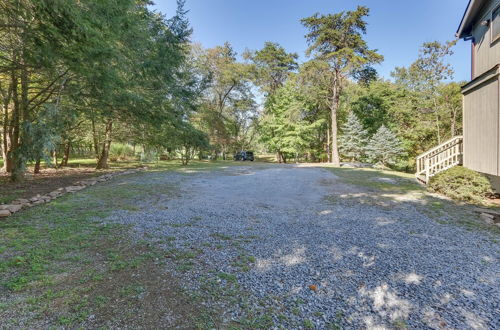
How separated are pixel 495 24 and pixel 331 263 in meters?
8.73

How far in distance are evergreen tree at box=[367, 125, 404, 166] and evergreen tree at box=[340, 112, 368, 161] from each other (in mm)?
1873

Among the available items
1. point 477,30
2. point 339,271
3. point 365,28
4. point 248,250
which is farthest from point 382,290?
point 365,28

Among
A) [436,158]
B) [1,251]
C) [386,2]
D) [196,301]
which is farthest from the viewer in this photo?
[386,2]

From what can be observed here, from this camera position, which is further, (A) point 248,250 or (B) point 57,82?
(B) point 57,82

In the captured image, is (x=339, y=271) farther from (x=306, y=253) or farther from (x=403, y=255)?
(x=403, y=255)

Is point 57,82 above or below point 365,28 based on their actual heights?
below

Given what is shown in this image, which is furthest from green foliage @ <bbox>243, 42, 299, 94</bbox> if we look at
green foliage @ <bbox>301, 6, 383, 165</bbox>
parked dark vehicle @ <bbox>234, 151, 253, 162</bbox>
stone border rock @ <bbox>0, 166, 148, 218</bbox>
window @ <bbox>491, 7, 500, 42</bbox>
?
stone border rock @ <bbox>0, 166, 148, 218</bbox>

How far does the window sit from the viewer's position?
21.0 feet

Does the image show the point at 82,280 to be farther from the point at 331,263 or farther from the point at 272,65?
the point at 272,65

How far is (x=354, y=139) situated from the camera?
23.2 meters

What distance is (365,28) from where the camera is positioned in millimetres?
16688

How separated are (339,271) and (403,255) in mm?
1066

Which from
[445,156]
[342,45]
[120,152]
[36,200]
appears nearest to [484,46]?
[445,156]

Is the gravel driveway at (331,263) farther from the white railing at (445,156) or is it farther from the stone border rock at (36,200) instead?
the white railing at (445,156)
